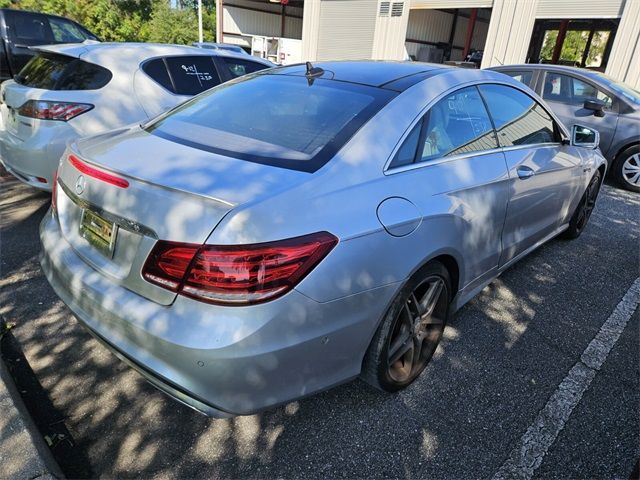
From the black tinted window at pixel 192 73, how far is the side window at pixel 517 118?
123 inches

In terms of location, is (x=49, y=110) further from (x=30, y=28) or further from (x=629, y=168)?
(x=30, y=28)

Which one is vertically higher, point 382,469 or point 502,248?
point 502,248

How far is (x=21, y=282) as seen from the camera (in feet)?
10.9

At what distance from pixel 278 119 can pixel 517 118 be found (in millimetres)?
1755

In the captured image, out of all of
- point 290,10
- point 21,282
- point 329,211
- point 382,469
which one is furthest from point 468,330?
point 290,10

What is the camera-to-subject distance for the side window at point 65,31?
1039cm

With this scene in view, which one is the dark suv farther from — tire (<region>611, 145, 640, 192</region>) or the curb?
tire (<region>611, 145, 640, 192</region>)

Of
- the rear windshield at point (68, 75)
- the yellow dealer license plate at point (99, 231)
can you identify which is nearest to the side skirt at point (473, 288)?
the yellow dealer license plate at point (99, 231)

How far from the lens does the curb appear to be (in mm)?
1786

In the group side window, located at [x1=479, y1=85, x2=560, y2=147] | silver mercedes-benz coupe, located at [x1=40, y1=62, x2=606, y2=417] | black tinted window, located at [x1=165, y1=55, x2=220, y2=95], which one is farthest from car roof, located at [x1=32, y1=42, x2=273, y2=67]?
side window, located at [x1=479, y1=85, x2=560, y2=147]

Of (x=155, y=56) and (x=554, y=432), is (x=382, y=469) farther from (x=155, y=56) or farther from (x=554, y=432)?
(x=155, y=56)

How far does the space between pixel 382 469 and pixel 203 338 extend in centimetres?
102

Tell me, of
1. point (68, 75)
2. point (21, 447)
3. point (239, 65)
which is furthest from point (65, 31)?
point (21, 447)

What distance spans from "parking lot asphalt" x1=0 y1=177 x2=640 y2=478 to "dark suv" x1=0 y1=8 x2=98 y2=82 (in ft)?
27.3
